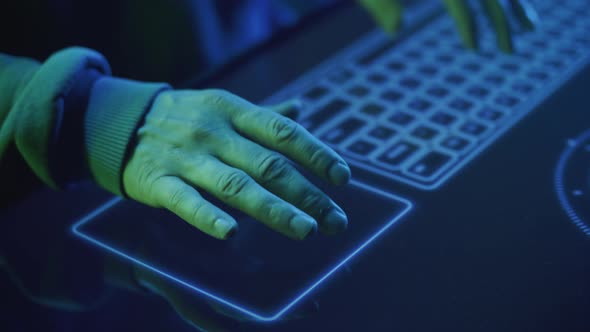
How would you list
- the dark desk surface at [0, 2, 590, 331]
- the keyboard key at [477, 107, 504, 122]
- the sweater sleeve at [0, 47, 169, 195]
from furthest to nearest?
the keyboard key at [477, 107, 504, 122]
the sweater sleeve at [0, 47, 169, 195]
the dark desk surface at [0, 2, 590, 331]

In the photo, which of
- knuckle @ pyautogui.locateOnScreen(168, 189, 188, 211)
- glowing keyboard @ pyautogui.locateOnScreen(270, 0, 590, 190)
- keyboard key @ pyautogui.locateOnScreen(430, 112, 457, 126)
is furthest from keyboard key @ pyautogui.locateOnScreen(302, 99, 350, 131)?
knuckle @ pyautogui.locateOnScreen(168, 189, 188, 211)

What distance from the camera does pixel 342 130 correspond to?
2.19 ft

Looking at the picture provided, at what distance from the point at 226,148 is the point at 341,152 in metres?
0.14

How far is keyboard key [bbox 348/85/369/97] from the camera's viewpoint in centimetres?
73

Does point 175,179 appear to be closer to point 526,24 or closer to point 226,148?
point 226,148

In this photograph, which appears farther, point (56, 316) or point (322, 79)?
point (322, 79)

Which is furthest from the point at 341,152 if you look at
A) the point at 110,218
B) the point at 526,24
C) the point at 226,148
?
the point at 526,24

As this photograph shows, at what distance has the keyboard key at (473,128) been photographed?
633 mm

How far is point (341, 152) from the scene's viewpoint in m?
0.63

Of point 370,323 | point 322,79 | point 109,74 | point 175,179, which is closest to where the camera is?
point 370,323

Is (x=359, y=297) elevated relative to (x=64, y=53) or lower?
lower

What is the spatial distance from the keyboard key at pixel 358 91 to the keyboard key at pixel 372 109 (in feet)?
0.09

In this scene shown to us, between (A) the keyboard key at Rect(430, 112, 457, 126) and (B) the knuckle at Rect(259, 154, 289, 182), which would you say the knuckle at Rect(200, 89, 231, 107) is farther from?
(A) the keyboard key at Rect(430, 112, 457, 126)

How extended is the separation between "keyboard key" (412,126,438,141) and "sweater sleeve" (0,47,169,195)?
27 cm
